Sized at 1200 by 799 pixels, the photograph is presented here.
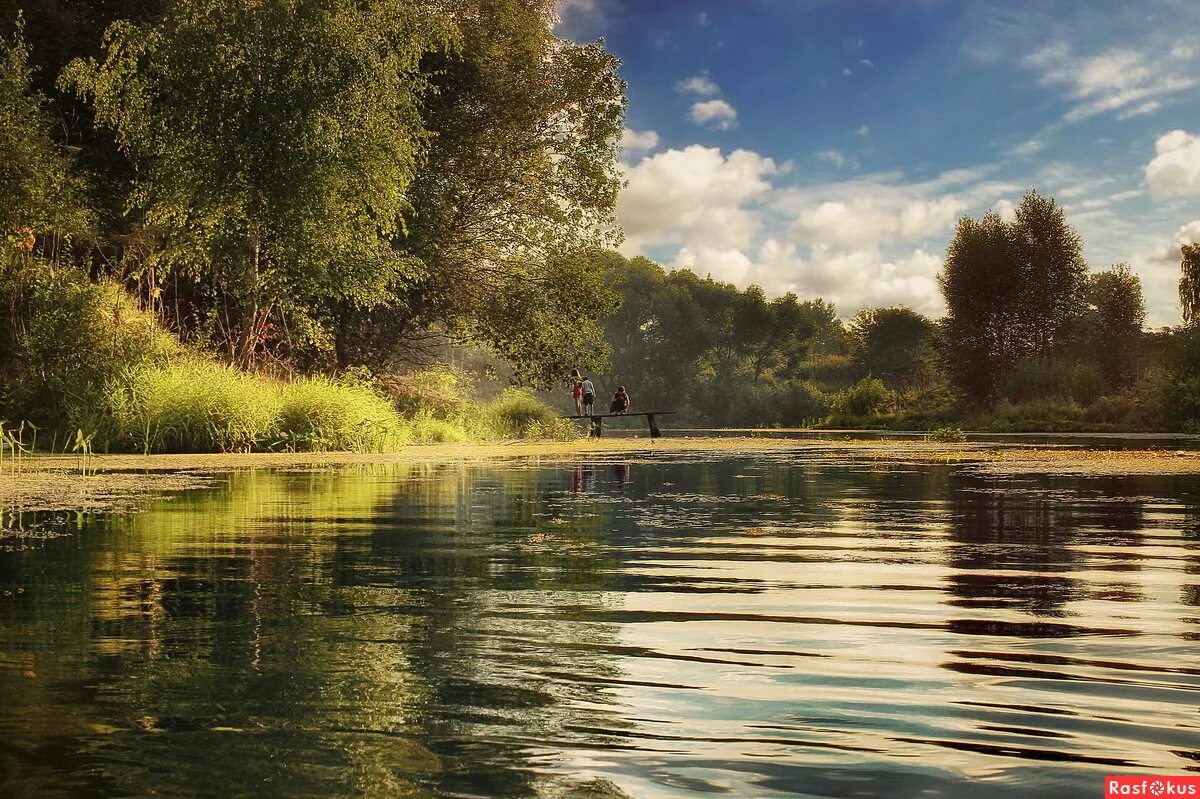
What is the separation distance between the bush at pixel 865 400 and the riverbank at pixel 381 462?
83.2 feet

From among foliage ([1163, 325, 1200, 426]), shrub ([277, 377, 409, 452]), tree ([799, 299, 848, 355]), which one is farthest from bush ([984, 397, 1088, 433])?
tree ([799, 299, 848, 355])

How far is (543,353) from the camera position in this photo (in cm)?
3303

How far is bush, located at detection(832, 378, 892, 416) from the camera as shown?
2047 inches

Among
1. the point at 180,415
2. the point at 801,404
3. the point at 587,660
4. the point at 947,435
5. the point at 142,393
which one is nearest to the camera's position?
the point at 587,660

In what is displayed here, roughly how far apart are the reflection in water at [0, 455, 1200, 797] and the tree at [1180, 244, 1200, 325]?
37.8 m

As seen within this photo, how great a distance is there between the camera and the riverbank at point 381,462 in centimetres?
1058

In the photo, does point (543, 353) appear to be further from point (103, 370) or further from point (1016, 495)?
point (1016, 495)

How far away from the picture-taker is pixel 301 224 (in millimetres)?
22266

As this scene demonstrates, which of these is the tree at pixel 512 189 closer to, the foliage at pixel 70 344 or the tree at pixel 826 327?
the foliage at pixel 70 344

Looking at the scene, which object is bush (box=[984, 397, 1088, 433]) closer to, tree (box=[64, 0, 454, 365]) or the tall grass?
the tall grass

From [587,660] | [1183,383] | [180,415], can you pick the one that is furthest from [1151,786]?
[1183,383]

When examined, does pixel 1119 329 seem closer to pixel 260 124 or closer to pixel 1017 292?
pixel 1017 292

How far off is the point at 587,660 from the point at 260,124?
20418 mm

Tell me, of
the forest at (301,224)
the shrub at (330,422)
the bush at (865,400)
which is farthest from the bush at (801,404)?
the shrub at (330,422)
